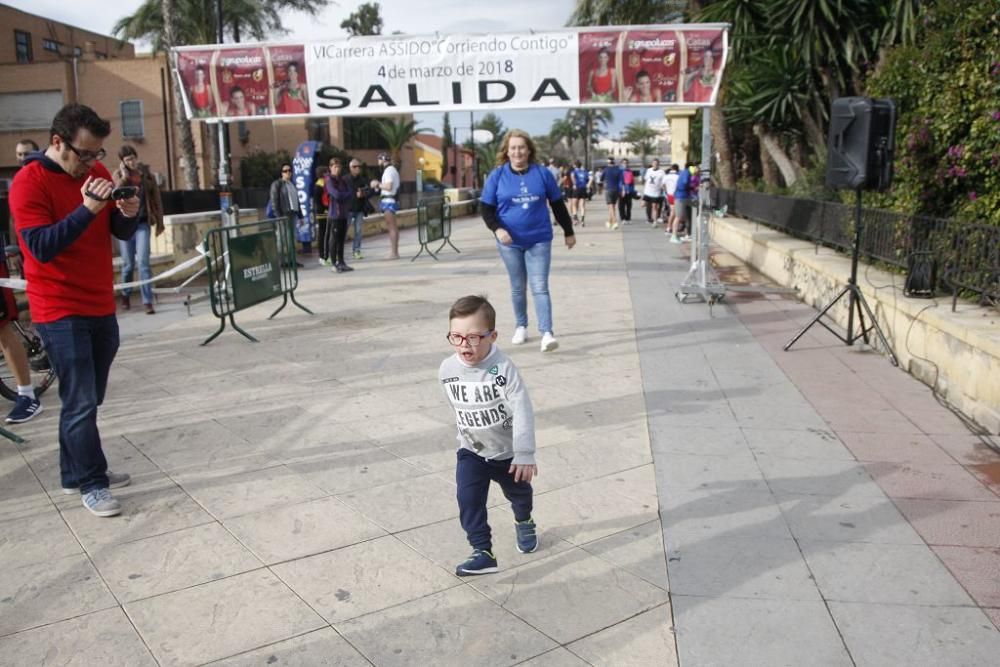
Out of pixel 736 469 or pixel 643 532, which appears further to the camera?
pixel 736 469

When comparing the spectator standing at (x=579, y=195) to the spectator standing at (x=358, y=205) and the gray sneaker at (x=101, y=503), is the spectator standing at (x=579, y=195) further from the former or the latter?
the gray sneaker at (x=101, y=503)

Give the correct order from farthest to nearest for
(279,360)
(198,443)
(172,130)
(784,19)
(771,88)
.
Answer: (172,130), (771,88), (784,19), (279,360), (198,443)

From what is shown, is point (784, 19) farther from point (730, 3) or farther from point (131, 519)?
point (131, 519)

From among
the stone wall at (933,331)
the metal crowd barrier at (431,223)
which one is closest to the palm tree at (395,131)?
the metal crowd barrier at (431,223)

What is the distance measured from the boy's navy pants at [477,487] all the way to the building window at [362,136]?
49.3 metres

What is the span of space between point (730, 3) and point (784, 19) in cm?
183

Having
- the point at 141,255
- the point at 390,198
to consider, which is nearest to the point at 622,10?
the point at 390,198

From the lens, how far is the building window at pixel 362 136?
5103 centimetres

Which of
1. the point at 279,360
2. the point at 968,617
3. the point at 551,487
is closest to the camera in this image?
the point at 968,617

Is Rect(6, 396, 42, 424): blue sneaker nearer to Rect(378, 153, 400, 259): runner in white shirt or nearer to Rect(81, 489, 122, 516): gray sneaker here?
Rect(81, 489, 122, 516): gray sneaker

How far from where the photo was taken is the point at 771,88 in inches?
557

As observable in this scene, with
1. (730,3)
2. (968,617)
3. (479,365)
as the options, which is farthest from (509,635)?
(730,3)

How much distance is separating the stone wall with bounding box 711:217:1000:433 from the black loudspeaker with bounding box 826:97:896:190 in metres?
1.04

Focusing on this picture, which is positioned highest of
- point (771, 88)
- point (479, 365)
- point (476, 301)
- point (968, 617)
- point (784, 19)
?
point (784, 19)
